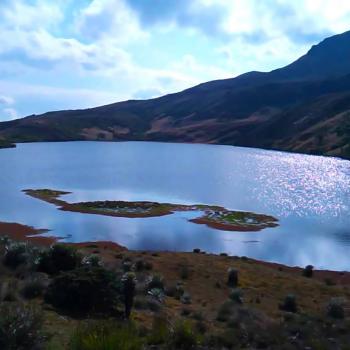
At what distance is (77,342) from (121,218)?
53609 mm

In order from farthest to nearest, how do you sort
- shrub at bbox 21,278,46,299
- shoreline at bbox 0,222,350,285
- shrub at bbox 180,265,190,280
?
shoreline at bbox 0,222,350,285 < shrub at bbox 180,265,190,280 < shrub at bbox 21,278,46,299

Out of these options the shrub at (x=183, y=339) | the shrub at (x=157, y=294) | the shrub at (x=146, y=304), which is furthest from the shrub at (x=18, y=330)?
the shrub at (x=157, y=294)

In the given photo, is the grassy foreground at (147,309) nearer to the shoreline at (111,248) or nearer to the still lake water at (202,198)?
the shoreline at (111,248)

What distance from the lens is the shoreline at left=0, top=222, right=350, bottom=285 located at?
37.3 meters

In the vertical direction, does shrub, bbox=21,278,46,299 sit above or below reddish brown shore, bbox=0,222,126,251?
above

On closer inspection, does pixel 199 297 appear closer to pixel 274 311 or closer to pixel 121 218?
pixel 274 311

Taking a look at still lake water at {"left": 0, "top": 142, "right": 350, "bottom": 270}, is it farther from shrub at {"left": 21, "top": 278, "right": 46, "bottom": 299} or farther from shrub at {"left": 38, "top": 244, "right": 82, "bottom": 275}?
shrub at {"left": 21, "top": 278, "right": 46, "bottom": 299}

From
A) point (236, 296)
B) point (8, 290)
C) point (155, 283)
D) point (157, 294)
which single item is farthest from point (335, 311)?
point (8, 290)

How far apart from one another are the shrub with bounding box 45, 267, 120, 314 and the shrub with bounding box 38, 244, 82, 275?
534 cm

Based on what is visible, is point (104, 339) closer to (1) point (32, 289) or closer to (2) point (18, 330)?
(2) point (18, 330)

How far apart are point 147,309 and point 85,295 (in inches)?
96.5

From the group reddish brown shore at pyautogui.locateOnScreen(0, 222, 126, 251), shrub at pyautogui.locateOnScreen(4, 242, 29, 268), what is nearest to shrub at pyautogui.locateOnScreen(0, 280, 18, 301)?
shrub at pyautogui.locateOnScreen(4, 242, 29, 268)

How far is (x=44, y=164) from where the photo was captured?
134625 mm

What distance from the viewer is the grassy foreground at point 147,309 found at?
428 inches
